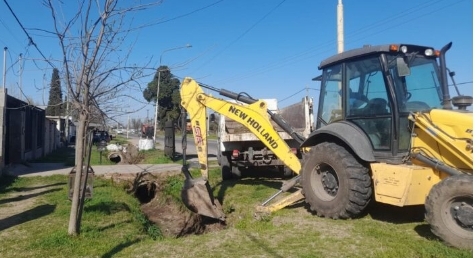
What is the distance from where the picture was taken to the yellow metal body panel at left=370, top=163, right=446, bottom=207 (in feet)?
19.0

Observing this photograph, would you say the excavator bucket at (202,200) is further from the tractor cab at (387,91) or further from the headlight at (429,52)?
the headlight at (429,52)

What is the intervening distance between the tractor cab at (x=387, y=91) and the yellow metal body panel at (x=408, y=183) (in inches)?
17.0

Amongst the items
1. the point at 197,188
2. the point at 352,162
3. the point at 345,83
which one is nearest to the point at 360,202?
the point at 352,162

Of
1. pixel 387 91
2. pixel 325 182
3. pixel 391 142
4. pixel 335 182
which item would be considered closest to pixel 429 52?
pixel 387 91

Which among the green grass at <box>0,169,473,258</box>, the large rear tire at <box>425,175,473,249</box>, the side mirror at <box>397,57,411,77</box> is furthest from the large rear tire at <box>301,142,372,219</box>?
the side mirror at <box>397,57,411,77</box>

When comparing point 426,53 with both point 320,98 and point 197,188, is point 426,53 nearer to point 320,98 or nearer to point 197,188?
point 320,98

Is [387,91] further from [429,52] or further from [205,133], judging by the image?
[205,133]

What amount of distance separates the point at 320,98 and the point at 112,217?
4.34 metres

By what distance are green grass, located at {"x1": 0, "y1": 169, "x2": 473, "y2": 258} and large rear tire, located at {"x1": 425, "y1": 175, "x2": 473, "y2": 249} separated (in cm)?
16

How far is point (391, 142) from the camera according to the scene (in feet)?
20.9

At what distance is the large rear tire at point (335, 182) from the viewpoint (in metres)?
6.38

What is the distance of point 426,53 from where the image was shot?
6535 millimetres

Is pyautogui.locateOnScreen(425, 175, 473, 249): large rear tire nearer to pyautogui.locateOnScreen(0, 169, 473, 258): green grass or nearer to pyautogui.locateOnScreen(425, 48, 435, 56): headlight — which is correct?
pyautogui.locateOnScreen(0, 169, 473, 258): green grass

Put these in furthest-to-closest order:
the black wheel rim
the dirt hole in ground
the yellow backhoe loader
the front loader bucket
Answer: the dirt hole in ground
the front loader bucket
the black wheel rim
the yellow backhoe loader
